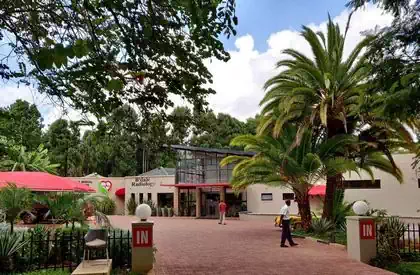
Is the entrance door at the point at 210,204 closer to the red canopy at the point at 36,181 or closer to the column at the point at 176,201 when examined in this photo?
the column at the point at 176,201

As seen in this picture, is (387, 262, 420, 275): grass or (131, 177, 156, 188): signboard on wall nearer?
(387, 262, 420, 275): grass

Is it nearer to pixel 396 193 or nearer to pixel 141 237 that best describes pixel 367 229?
pixel 141 237

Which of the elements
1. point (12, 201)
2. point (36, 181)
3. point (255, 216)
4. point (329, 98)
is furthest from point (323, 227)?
point (255, 216)

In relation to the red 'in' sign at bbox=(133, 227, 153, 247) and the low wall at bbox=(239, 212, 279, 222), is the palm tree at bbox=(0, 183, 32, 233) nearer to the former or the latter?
the red 'in' sign at bbox=(133, 227, 153, 247)

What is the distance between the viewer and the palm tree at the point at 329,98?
1916 centimetres

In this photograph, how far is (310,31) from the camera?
19703 mm

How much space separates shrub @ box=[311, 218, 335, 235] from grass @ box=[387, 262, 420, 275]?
687cm

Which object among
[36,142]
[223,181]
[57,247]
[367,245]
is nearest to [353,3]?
[36,142]

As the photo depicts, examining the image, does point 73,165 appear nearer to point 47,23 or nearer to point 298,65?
point 298,65

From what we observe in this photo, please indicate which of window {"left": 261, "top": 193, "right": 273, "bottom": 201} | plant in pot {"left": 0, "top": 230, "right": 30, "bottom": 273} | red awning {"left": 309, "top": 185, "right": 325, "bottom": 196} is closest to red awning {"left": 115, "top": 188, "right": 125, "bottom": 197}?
window {"left": 261, "top": 193, "right": 273, "bottom": 201}

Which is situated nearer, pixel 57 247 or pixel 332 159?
pixel 57 247

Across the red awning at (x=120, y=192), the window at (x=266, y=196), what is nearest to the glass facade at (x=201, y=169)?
the window at (x=266, y=196)

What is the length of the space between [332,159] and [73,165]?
141 ft

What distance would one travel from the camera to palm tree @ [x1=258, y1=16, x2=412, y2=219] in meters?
19.2
